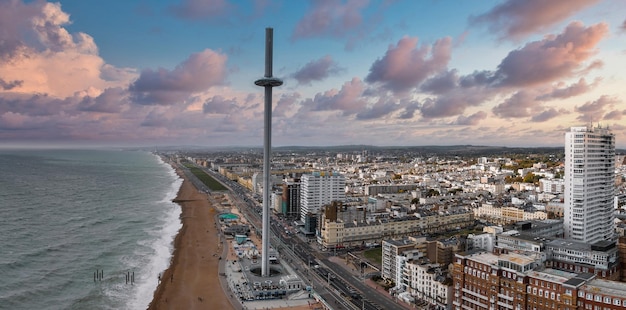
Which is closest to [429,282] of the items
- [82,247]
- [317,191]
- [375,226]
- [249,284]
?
[249,284]

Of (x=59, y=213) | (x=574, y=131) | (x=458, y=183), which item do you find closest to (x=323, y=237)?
(x=574, y=131)

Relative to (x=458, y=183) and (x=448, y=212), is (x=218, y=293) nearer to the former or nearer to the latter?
(x=448, y=212)

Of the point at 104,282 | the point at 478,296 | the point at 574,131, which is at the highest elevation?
the point at 574,131

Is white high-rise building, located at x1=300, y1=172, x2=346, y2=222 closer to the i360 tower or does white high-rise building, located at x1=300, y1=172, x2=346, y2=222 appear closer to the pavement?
the pavement

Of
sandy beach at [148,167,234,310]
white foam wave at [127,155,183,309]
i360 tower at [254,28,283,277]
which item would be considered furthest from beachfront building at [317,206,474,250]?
white foam wave at [127,155,183,309]

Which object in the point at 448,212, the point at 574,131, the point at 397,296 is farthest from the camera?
the point at 448,212

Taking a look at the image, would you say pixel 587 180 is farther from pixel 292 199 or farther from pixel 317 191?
pixel 292 199
